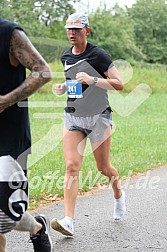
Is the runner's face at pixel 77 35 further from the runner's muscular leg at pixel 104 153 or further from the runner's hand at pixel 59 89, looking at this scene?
the runner's muscular leg at pixel 104 153

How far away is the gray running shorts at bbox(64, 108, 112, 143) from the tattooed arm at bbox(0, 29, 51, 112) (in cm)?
185

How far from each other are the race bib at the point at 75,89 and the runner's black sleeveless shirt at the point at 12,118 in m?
1.58

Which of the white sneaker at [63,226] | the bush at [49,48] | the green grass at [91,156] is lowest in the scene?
the bush at [49,48]

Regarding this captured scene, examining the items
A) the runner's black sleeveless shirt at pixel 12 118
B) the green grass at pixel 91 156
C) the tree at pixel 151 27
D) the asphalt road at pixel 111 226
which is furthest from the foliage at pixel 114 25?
the runner's black sleeveless shirt at pixel 12 118

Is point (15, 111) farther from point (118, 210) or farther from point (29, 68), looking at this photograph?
point (118, 210)

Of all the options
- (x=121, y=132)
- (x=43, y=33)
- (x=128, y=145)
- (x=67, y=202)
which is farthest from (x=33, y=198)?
(x=43, y=33)

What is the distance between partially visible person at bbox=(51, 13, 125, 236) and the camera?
5297 mm

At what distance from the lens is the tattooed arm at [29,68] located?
11.8 feet

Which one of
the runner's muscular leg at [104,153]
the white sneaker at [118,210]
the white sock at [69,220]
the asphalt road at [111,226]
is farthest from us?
the white sneaker at [118,210]

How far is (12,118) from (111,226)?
7.64 ft

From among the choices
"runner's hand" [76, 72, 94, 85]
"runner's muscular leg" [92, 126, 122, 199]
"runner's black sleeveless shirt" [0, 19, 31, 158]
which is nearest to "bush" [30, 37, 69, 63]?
"runner's muscular leg" [92, 126, 122, 199]

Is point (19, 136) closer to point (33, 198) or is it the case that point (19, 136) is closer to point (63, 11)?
point (33, 198)

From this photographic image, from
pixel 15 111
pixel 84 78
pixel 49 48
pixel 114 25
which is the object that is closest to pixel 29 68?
pixel 15 111

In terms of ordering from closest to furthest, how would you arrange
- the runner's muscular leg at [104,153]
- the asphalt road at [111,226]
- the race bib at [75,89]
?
the asphalt road at [111,226] < the race bib at [75,89] < the runner's muscular leg at [104,153]
